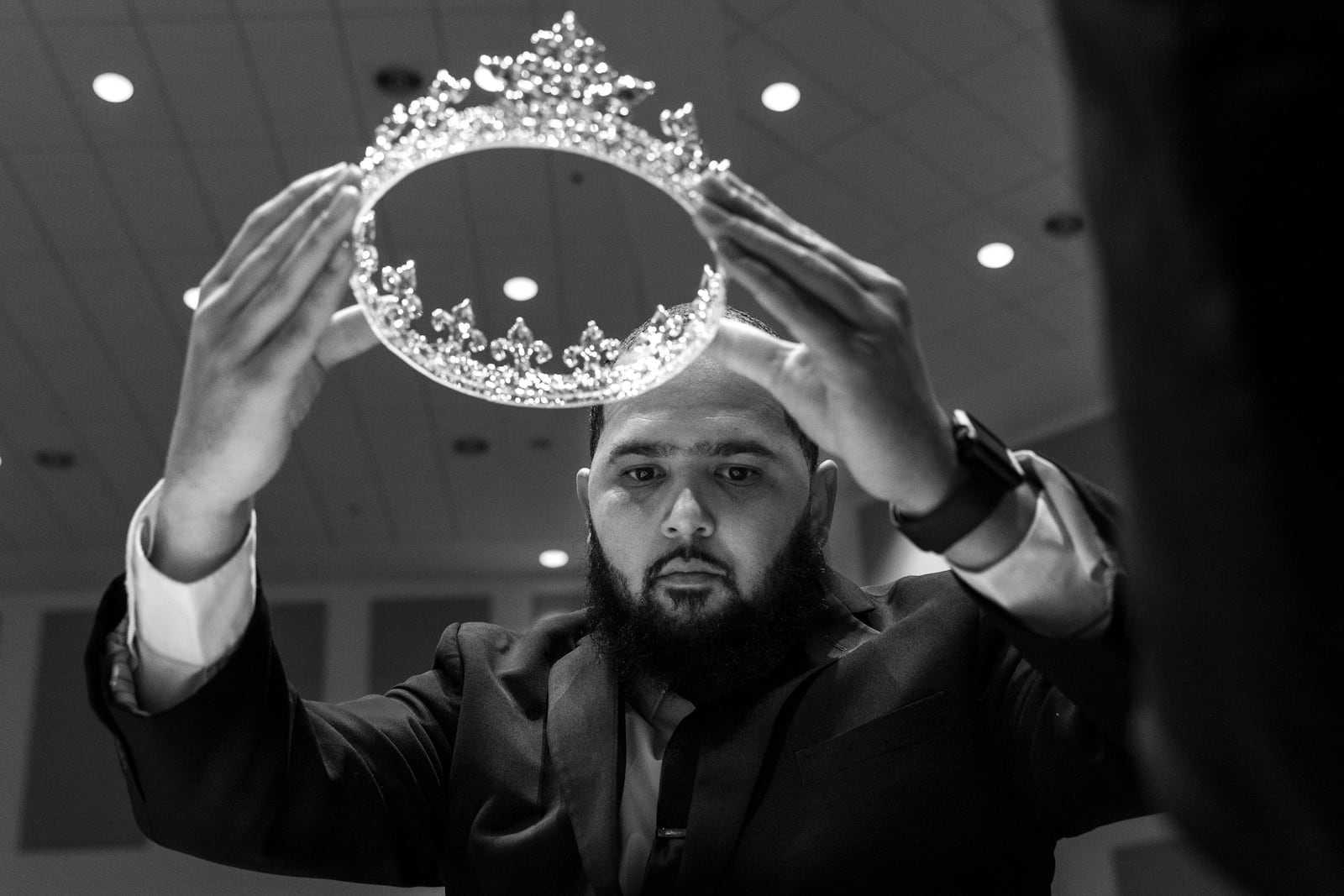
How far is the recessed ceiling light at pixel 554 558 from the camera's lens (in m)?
10.8

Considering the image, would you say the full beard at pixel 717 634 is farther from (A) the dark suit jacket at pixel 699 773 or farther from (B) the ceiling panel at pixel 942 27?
(B) the ceiling panel at pixel 942 27

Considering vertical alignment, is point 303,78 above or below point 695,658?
above

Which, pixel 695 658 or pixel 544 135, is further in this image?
pixel 695 658

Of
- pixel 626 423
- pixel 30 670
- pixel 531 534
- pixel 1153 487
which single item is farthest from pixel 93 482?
pixel 1153 487

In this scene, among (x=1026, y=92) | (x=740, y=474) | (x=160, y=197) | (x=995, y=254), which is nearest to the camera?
(x=740, y=474)

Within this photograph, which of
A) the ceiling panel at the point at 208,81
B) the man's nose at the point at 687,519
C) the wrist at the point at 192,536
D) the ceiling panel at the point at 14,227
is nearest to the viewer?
the wrist at the point at 192,536

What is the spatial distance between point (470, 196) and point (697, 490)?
564 centimetres

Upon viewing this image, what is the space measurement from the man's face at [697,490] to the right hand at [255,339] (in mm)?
611

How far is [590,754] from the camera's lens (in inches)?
71.6

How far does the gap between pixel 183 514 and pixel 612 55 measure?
534cm

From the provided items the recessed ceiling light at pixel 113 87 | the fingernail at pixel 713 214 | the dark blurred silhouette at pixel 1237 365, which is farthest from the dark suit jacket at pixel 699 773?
the recessed ceiling light at pixel 113 87

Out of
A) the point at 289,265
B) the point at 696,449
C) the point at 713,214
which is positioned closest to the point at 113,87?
the point at 696,449

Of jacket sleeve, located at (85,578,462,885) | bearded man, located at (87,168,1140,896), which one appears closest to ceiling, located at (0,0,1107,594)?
bearded man, located at (87,168,1140,896)

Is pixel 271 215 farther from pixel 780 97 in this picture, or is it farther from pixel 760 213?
pixel 780 97
